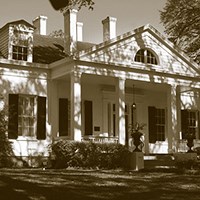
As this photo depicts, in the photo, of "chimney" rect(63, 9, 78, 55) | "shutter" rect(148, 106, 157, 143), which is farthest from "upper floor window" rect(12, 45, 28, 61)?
"shutter" rect(148, 106, 157, 143)

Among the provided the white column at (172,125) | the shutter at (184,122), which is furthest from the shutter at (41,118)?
the shutter at (184,122)

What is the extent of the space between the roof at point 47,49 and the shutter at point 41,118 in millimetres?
2154

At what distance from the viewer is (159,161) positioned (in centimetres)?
1980

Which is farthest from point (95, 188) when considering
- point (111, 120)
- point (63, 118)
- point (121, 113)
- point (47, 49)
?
Answer: point (47, 49)

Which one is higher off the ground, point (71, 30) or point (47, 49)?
point (71, 30)

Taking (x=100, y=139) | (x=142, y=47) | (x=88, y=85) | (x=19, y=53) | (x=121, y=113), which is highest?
(x=142, y=47)

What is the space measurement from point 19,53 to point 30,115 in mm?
2976

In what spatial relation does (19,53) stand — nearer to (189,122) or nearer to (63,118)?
(63,118)

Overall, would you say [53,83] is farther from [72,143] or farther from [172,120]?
[172,120]

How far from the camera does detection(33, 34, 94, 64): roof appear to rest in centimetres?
2127

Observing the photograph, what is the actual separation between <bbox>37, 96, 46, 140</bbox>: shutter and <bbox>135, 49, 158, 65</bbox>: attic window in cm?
520

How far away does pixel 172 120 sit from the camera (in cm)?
2156

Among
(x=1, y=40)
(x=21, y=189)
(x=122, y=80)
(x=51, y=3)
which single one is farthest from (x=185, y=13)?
(x=51, y=3)

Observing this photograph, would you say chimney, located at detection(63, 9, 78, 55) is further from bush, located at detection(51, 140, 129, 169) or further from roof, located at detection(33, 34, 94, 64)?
bush, located at detection(51, 140, 129, 169)
